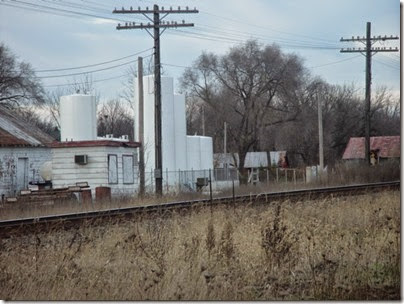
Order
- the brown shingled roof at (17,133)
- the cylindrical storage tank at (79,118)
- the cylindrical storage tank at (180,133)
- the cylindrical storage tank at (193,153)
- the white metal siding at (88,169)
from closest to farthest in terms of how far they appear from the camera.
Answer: the cylindrical storage tank at (193,153) → the cylindrical storage tank at (180,133) → the white metal siding at (88,169) → the cylindrical storage tank at (79,118) → the brown shingled roof at (17,133)

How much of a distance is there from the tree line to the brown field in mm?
2020

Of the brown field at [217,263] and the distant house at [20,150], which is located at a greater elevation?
the distant house at [20,150]

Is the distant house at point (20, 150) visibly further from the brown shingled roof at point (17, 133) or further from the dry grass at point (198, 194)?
the dry grass at point (198, 194)

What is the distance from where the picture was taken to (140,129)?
2517cm

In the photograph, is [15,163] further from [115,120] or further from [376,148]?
[376,148]

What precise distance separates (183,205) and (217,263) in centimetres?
692

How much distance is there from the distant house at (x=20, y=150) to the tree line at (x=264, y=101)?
4.56 metres

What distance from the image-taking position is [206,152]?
21.4 meters

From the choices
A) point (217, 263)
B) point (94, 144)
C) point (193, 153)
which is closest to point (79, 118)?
point (94, 144)

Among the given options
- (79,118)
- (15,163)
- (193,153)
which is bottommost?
(15,163)

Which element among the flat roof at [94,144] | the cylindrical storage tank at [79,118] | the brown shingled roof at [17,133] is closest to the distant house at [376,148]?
the flat roof at [94,144]

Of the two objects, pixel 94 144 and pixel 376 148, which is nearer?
pixel 376 148

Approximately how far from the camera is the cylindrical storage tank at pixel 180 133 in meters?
21.3

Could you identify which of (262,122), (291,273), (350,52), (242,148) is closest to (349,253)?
(291,273)
